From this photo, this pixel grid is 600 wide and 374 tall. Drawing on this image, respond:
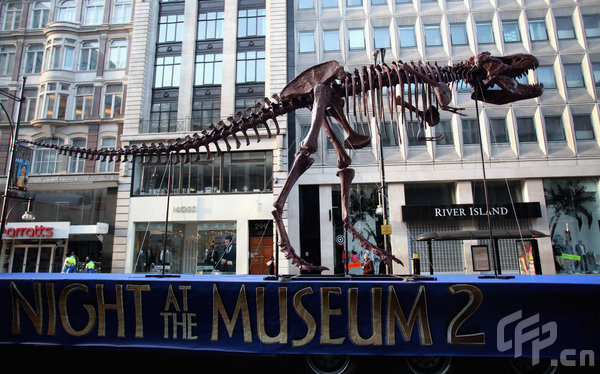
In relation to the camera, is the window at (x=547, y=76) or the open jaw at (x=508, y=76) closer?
the open jaw at (x=508, y=76)

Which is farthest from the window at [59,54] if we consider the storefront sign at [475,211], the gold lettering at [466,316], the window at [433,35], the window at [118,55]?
the gold lettering at [466,316]

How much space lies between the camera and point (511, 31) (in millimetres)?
20875

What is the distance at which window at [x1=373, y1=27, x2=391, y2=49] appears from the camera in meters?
21.2

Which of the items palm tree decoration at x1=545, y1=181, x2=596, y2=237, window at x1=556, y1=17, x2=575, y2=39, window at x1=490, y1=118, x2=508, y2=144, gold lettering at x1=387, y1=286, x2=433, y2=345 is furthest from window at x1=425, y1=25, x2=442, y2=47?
gold lettering at x1=387, y1=286, x2=433, y2=345

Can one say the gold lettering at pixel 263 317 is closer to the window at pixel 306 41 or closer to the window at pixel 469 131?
the window at pixel 469 131

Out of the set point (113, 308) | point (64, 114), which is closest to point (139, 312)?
point (113, 308)

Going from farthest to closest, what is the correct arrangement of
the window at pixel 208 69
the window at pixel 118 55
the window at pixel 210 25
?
the window at pixel 118 55 → the window at pixel 210 25 → the window at pixel 208 69

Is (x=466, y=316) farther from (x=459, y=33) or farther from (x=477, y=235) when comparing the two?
(x=459, y=33)

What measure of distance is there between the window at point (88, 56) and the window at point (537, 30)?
2805 cm

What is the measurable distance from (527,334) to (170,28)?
2554 centimetres

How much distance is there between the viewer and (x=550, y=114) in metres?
19.8

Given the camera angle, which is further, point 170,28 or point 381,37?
point 170,28

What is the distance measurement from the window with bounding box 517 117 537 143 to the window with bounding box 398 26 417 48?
7.64 metres

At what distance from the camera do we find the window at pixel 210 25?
899 inches
